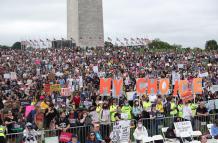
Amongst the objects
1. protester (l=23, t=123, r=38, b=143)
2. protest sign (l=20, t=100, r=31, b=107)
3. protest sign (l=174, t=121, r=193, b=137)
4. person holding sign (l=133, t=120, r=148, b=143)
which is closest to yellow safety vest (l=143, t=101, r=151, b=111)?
protest sign (l=174, t=121, r=193, b=137)

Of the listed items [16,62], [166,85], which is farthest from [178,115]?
[16,62]

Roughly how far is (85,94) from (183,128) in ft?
23.9

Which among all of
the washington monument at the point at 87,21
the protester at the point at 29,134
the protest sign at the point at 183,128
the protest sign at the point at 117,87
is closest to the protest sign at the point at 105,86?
the protest sign at the point at 117,87

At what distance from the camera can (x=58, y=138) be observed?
57.1ft

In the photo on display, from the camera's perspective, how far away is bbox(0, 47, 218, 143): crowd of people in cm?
1864

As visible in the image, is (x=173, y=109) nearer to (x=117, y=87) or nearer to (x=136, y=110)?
(x=136, y=110)

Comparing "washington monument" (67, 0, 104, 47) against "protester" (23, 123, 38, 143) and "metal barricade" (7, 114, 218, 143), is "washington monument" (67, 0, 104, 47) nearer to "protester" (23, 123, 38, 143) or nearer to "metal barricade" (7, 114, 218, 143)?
"metal barricade" (7, 114, 218, 143)

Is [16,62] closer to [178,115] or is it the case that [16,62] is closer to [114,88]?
[114,88]

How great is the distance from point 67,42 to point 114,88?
55.0 meters

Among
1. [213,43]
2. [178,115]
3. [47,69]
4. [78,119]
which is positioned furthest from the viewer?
[213,43]

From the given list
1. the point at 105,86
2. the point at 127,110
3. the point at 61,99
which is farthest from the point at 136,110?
the point at 61,99

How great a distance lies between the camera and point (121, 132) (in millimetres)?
18797

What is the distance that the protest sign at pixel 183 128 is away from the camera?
63.8ft

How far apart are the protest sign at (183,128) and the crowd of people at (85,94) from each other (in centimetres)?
110
